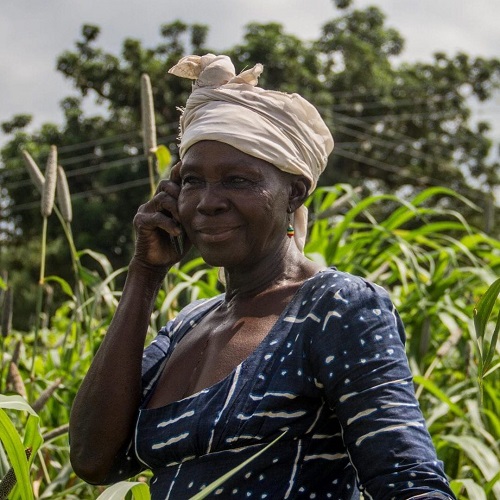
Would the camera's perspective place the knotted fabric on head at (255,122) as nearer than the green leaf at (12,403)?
No

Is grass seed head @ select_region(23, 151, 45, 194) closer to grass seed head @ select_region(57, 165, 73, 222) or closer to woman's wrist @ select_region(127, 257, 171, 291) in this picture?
grass seed head @ select_region(57, 165, 73, 222)

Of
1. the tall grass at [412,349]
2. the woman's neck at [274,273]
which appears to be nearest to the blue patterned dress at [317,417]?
the woman's neck at [274,273]

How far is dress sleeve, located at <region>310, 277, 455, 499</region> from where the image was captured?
1.46 m

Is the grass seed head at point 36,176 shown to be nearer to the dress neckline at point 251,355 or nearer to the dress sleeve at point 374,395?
the dress neckline at point 251,355

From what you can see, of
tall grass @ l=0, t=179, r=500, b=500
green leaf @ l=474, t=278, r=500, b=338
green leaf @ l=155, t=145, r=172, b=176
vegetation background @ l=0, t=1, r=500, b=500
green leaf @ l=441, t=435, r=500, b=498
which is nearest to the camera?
green leaf @ l=474, t=278, r=500, b=338

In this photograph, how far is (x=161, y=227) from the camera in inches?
76.6

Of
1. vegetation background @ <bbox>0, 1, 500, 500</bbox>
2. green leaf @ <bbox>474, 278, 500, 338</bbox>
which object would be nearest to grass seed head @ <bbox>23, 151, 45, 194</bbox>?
green leaf @ <bbox>474, 278, 500, 338</bbox>

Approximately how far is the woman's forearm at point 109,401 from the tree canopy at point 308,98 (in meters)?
17.7

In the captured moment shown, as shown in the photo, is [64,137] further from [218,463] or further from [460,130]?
[218,463]

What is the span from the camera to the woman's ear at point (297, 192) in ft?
6.05

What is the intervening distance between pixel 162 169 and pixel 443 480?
5.03ft

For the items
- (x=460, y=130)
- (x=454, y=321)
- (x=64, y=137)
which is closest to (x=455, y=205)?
(x=460, y=130)

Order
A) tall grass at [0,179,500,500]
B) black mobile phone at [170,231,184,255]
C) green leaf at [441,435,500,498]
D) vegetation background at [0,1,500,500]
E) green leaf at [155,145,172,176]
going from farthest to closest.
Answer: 1. vegetation background at [0,1,500,500]
2. green leaf at [155,145,172,176]
3. tall grass at [0,179,500,500]
4. green leaf at [441,435,500,498]
5. black mobile phone at [170,231,184,255]

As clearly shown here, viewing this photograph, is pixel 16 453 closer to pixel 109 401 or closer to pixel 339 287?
pixel 109 401
